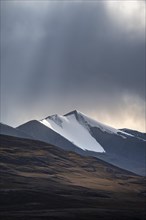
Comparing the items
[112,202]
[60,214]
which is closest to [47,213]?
[60,214]

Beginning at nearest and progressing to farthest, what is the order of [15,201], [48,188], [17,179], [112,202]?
[15,201], [112,202], [48,188], [17,179]

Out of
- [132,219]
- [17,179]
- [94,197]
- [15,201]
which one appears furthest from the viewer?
[17,179]

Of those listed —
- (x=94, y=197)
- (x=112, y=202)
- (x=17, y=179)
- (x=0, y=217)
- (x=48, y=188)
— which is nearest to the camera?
(x=0, y=217)

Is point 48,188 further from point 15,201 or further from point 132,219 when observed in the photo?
point 132,219

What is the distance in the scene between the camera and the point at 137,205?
501 ft

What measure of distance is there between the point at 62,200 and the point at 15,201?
16.2 meters

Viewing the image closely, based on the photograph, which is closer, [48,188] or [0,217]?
[0,217]

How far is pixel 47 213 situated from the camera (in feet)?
382

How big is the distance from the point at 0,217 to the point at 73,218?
55.5 ft

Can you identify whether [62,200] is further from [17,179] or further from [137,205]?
[17,179]

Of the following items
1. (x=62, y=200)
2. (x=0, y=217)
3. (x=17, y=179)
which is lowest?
(x=0, y=217)

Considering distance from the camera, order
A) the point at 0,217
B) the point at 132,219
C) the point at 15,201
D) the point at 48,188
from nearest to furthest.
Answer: the point at 0,217 < the point at 132,219 < the point at 15,201 < the point at 48,188

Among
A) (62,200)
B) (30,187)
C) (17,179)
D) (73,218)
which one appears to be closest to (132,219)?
(73,218)

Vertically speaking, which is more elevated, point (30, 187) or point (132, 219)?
point (30, 187)
